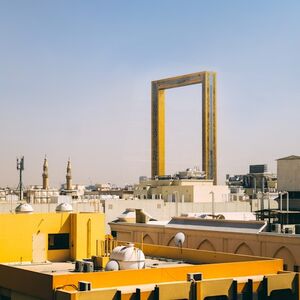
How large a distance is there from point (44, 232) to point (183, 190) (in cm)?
5676

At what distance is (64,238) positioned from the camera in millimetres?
37094

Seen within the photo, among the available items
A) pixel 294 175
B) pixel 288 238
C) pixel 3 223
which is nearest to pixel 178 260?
pixel 288 238

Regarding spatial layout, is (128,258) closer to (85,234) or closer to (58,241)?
(85,234)

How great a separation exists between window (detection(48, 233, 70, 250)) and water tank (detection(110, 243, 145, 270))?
10091 mm

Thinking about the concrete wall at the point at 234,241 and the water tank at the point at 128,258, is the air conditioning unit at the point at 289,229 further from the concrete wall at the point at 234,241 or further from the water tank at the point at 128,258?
the water tank at the point at 128,258

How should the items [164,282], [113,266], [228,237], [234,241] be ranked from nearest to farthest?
[164,282] < [113,266] < [234,241] < [228,237]

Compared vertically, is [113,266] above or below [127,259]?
below

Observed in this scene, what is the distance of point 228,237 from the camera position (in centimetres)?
4228

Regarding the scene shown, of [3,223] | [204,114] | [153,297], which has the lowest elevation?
[153,297]

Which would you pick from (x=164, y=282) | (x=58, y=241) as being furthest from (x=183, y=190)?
(x=164, y=282)

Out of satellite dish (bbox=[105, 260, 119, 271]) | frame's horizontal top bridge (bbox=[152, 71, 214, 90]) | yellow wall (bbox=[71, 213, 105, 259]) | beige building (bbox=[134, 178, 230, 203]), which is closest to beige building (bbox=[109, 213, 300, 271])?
yellow wall (bbox=[71, 213, 105, 259])

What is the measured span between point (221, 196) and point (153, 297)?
6834 cm

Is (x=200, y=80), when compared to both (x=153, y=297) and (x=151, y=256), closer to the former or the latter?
(x=151, y=256)

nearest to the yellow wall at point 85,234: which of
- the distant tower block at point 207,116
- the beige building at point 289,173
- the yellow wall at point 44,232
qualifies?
the yellow wall at point 44,232
